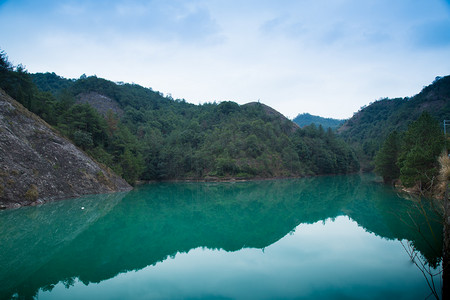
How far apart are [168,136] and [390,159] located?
46.3 meters

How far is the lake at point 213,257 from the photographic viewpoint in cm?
642

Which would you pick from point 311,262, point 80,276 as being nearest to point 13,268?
point 80,276

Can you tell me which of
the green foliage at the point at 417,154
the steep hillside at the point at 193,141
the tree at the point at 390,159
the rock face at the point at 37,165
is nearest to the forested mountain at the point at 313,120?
the steep hillside at the point at 193,141

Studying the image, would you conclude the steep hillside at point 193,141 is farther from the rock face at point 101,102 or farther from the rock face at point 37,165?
the rock face at point 37,165

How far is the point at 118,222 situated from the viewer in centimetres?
1485

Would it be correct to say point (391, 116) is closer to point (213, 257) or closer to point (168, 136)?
point (168, 136)

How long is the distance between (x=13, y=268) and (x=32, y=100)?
30.1 metres

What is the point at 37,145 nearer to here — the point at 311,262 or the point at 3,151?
the point at 3,151

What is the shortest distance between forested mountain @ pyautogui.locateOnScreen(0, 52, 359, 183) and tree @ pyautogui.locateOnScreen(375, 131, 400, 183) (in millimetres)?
24197

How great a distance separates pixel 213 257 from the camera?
9180 mm

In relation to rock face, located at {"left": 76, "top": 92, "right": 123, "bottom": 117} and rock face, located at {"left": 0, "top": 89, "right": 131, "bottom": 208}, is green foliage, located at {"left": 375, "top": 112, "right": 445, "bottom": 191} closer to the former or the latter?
rock face, located at {"left": 0, "top": 89, "right": 131, "bottom": 208}

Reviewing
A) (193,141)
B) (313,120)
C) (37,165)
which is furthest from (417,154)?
(313,120)

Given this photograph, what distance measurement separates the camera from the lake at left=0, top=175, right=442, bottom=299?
6422mm

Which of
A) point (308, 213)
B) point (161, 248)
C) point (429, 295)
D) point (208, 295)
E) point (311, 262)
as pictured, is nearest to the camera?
point (429, 295)
